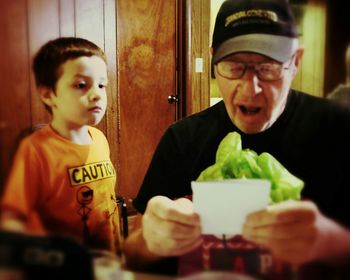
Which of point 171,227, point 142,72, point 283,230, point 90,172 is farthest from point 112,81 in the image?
point 283,230

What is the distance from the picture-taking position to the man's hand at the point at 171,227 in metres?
0.71

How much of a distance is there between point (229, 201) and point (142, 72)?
1.06ft

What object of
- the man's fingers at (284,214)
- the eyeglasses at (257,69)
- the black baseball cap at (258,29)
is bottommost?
the man's fingers at (284,214)

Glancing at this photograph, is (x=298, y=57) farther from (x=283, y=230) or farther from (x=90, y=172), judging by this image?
(x=90, y=172)

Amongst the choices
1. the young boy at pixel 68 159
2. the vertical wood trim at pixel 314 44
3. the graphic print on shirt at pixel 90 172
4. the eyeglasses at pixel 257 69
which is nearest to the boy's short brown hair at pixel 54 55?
the young boy at pixel 68 159

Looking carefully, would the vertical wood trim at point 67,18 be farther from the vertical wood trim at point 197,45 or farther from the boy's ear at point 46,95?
the vertical wood trim at point 197,45

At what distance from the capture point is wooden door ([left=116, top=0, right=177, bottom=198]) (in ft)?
2.59

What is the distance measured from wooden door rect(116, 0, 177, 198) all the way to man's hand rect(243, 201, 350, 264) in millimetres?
306

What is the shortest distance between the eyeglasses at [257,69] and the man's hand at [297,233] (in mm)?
220

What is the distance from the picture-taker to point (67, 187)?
68 cm

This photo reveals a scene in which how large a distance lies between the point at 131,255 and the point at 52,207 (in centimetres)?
20

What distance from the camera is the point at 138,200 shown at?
36.3 inches

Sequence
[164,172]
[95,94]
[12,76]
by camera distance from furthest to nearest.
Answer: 1. [164,172]
2. [95,94]
3. [12,76]

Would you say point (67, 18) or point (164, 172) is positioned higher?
point (67, 18)
